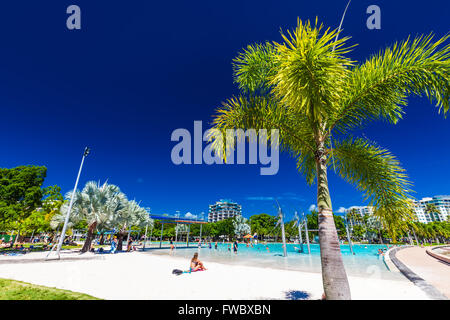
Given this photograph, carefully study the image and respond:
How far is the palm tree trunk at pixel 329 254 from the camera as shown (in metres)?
3.94

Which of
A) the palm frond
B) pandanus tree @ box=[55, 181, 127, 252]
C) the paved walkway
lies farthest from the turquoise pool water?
the palm frond

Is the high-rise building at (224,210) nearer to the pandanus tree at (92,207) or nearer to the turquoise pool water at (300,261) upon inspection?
the turquoise pool water at (300,261)

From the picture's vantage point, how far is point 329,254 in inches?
164

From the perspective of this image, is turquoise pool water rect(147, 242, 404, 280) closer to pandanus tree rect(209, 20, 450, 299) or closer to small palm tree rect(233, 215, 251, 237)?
pandanus tree rect(209, 20, 450, 299)

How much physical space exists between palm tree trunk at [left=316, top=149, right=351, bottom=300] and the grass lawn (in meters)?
6.39

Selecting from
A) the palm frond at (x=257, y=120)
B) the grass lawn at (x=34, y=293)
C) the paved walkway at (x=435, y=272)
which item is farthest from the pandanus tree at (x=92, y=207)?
the paved walkway at (x=435, y=272)

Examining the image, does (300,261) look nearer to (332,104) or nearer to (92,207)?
(332,104)

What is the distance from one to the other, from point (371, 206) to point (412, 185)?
3.48 ft

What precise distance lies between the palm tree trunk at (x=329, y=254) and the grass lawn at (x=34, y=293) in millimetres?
6389

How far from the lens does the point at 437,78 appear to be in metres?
4.08

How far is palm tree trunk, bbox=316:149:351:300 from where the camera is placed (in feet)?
12.9
